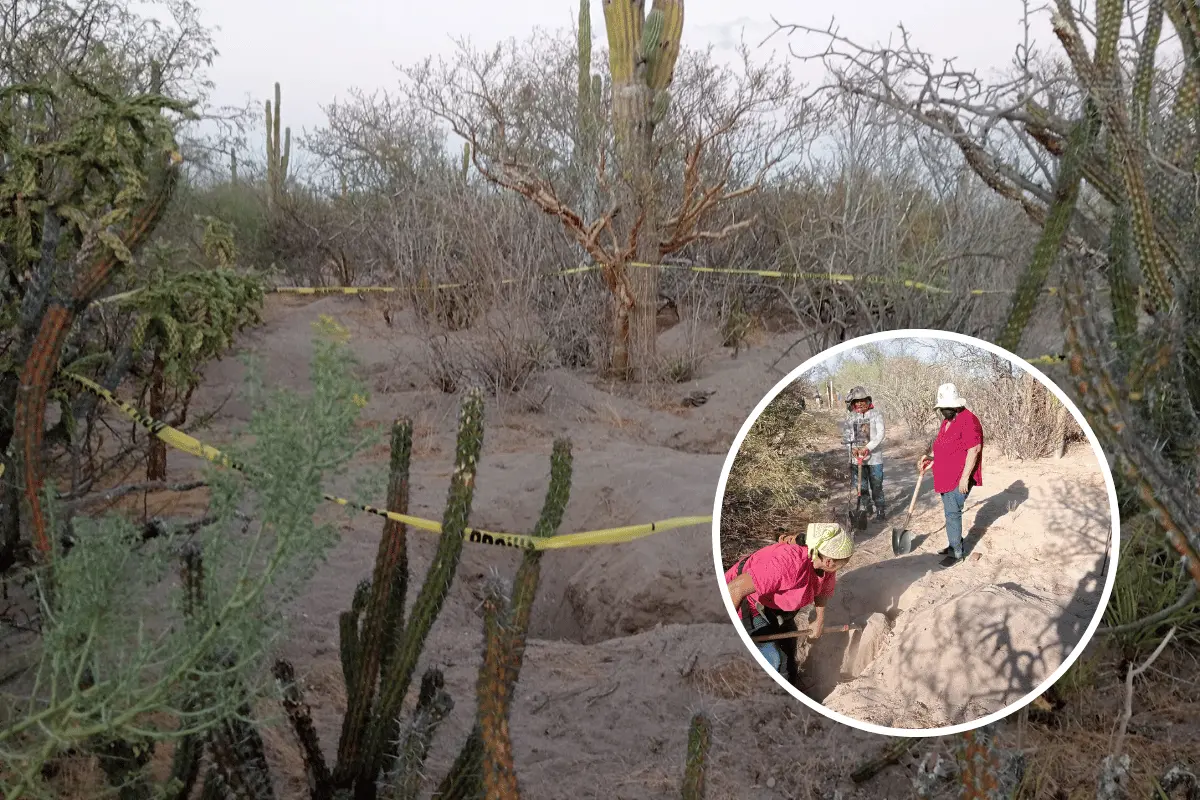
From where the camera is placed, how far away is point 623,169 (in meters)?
9.77

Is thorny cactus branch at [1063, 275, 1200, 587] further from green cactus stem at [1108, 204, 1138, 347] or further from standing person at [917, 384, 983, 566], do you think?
green cactus stem at [1108, 204, 1138, 347]

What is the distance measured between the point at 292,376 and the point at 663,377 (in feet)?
12.1

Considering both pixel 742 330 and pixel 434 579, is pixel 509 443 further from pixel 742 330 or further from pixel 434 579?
pixel 434 579

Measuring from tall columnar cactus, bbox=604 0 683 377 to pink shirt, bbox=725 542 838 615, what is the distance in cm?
769

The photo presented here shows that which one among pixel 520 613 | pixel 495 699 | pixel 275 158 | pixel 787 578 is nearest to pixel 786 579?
pixel 787 578

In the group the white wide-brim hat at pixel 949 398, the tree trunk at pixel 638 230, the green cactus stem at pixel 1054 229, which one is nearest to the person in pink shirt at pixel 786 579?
the white wide-brim hat at pixel 949 398

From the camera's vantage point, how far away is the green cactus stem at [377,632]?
269cm

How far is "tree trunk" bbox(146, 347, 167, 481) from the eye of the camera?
4.92 meters

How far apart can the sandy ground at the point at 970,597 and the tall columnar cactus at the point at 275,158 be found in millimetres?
17996

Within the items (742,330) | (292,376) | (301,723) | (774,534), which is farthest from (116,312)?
(742,330)

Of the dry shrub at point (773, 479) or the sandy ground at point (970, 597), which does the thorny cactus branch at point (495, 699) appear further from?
the sandy ground at point (970, 597)

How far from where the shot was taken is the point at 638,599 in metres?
5.22

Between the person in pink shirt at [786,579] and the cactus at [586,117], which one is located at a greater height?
the cactus at [586,117]

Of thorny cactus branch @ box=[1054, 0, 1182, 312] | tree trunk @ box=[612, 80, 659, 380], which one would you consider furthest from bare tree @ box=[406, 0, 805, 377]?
thorny cactus branch @ box=[1054, 0, 1182, 312]
